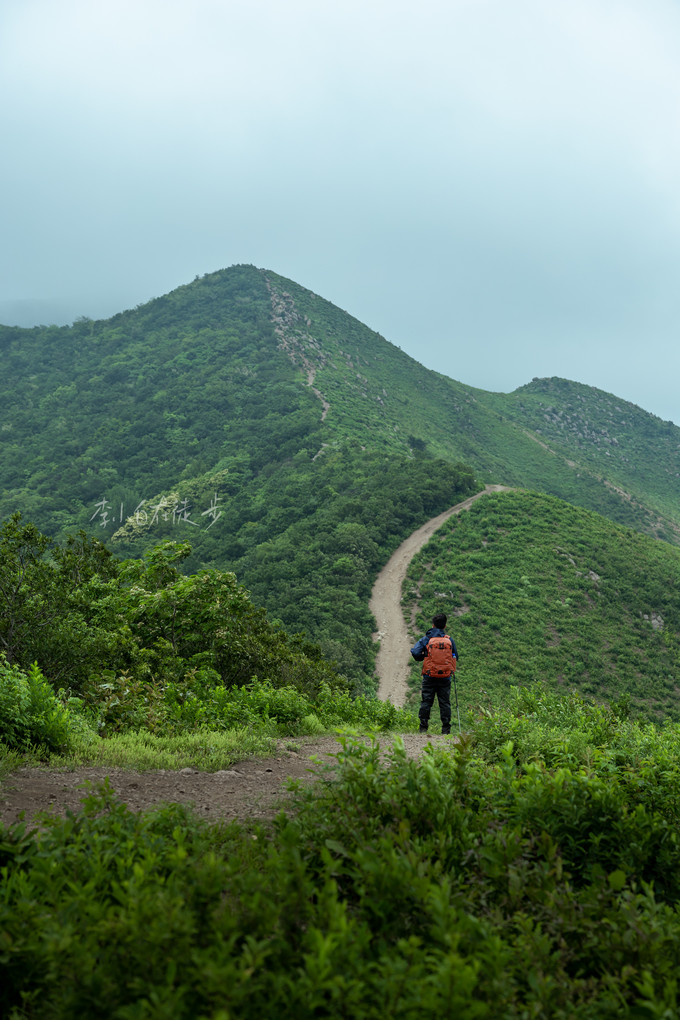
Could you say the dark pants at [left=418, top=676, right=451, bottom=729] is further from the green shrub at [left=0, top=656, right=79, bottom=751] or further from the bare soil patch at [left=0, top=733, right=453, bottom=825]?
the green shrub at [left=0, top=656, right=79, bottom=751]

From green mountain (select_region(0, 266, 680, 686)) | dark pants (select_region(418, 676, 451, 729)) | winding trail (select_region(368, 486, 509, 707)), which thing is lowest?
winding trail (select_region(368, 486, 509, 707))

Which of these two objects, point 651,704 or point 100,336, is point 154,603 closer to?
point 651,704

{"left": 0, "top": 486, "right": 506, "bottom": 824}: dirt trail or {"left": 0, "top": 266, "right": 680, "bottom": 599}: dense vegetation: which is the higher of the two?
{"left": 0, "top": 266, "right": 680, "bottom": 599}: dense vegetation

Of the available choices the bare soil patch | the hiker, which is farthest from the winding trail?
the bare soil patch

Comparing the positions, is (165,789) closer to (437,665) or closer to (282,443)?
(437,665)

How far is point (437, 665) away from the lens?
9242mm

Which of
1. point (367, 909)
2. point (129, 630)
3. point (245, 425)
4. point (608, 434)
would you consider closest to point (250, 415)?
point (245, 425)

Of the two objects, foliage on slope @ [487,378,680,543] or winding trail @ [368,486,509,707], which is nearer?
winding trail @ [368,486,509,707]

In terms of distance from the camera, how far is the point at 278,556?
4025cm

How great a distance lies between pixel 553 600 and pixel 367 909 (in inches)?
1368

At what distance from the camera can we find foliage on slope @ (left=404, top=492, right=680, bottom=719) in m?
28.3

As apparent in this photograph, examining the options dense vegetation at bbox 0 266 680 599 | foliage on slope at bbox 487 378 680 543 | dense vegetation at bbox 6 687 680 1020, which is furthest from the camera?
foliage on slope at bbox 487 378 680 543

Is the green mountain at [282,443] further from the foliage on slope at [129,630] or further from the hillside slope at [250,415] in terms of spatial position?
the foliage on slope at [129,630]

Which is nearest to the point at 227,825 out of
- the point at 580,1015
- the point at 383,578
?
the point at 580,1015
